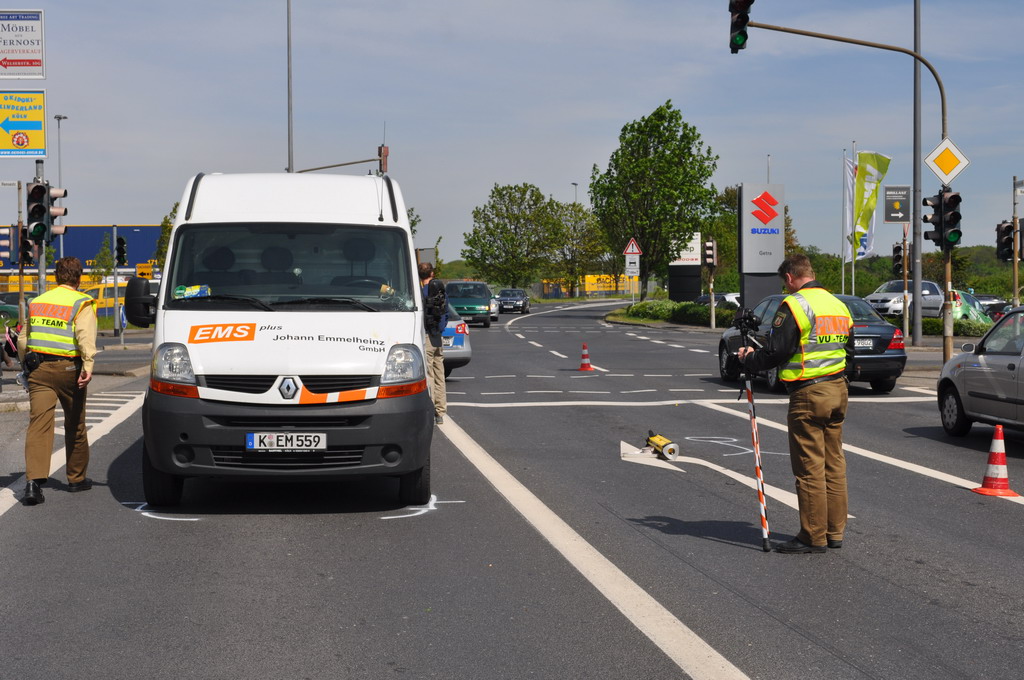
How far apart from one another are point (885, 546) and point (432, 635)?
10.8ft

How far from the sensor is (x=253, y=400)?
7.70 metres

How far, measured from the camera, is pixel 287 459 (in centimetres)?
779

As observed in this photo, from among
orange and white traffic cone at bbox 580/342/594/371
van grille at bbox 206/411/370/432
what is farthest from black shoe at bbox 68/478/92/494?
orange and white traffic cone at bbox 580/342/594/371

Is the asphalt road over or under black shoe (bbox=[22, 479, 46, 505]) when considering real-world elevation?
under

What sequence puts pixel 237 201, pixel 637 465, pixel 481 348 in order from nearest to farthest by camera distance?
1. pixel 237 201
2. pixel 637 465
3. pixel 481 348

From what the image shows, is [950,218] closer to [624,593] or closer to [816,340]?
[816,340]

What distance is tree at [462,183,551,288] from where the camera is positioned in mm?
101125

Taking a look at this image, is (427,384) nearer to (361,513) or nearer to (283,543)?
(361,513)

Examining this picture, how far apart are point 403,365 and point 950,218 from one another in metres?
15.7

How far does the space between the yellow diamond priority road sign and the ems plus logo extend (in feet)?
53.6

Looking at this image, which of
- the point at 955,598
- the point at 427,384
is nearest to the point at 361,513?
the point at 427,384

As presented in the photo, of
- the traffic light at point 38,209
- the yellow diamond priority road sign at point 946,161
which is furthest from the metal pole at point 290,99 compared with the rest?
the yellow diamond priority road sign at point 946,161

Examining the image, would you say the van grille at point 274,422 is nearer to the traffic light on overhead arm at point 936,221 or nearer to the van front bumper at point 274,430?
the van front bumper at point 274,430

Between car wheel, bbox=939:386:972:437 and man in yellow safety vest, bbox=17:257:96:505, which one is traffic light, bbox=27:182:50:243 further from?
car wheel, bbox=939:386:972:437
